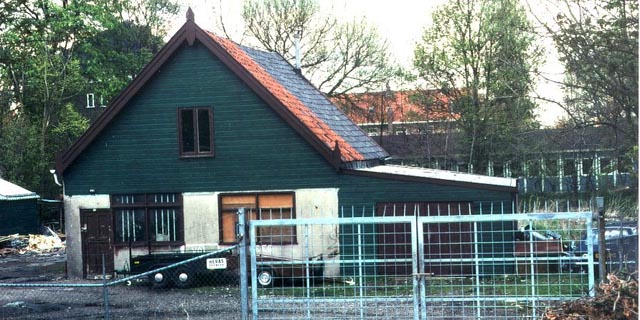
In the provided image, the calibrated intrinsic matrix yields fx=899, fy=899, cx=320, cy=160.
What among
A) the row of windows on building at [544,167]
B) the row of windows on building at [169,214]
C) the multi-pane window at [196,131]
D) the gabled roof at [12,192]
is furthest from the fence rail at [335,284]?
the row of windows on building at [544,167]

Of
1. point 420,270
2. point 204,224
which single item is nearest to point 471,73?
point 204,224

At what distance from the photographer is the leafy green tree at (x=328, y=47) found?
44.6 meters

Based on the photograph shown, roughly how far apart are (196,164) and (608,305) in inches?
592

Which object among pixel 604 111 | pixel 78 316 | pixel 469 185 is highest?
pixel 604 111

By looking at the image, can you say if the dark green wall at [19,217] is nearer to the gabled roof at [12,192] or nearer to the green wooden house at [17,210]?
the green wooden house at [17,210]

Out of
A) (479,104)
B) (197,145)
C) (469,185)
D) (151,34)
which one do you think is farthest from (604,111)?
(151,34)

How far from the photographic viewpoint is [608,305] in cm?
1037

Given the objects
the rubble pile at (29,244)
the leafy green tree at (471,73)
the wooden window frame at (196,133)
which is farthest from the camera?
the leafy green tree at (471,73)

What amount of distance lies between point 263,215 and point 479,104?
66.8 ft

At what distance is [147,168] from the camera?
24.0 m

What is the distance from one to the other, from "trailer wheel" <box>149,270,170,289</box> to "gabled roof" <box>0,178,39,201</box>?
1766 centimetres

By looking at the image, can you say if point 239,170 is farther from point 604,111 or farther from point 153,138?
point 604,111

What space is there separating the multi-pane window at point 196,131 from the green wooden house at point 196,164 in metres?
0.03

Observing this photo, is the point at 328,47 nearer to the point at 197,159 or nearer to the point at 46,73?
the point at 46,73
